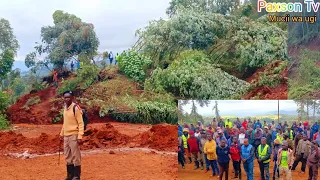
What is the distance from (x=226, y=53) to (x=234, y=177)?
6566 millimetres

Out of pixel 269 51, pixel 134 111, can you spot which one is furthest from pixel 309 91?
pixel 134 111

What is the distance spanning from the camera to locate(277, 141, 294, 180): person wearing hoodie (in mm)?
5664

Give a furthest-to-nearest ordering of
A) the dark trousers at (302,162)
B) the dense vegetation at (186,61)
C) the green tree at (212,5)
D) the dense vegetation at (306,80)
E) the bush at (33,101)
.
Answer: the bush at (33,101) → the green tree at (212,5) → the dense vegetation at (186,61) → the dense vegetation at (306,80) → the dark trousers at (302,162)

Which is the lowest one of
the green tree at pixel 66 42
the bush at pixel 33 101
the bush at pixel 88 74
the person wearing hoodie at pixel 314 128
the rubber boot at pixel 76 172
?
the rubber boot at pixel 76 172

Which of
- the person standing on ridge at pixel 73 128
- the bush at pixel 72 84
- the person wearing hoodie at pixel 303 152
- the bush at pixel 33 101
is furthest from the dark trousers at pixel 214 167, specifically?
the bush at pixel 33 101

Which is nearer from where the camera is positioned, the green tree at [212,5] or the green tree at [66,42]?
the green tree at [212,5]

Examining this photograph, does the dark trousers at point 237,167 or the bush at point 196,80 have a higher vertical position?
the bush at point 196,80

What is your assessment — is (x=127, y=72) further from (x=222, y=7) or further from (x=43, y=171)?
(x=43, y=171)

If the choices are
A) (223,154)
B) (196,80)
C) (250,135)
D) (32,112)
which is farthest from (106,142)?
(32,112)

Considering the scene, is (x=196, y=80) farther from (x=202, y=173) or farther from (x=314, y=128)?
(x=314, y=128)

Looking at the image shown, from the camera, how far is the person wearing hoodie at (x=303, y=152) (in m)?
5.81

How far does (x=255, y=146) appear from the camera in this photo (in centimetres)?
588

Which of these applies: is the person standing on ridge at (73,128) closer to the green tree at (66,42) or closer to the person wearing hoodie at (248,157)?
the person wearing hoodie at (248,157)

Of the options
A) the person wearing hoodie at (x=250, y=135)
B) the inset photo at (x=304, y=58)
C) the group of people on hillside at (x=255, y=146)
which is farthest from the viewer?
the inset photo at (x=304, y=58)
